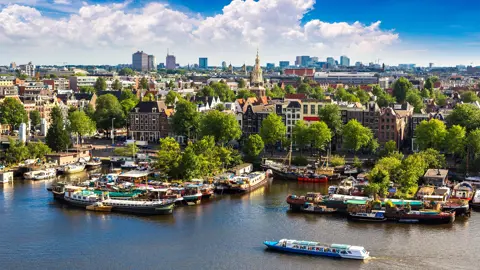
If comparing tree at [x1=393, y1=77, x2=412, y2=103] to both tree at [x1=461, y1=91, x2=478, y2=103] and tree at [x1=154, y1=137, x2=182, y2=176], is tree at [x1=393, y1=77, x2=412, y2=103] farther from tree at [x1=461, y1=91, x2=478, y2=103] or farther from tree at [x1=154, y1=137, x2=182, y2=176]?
tree at [x1=154, y1=137, x2=182, y2=176]

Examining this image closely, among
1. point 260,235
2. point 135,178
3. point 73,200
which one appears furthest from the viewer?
point 135,178

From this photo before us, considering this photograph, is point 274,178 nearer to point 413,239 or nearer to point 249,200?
point 249,200

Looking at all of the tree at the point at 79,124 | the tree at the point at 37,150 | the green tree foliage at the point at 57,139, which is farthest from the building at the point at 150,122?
the tree at the point at 37,150

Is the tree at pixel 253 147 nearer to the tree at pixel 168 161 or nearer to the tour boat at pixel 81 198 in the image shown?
the tree at pixel 168 161

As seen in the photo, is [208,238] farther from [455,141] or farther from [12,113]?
[12,113]

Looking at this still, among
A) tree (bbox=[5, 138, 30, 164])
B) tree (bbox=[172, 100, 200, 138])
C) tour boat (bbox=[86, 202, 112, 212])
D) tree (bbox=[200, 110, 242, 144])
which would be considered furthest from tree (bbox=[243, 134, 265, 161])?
tour boat (bbox=[86, 202, 112, 212])

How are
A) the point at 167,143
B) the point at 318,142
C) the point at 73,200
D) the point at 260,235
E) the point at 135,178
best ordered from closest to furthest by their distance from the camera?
1. the point at 260,235
2. the point at 73,200
3. the point at 135,178
4. the point at 167,143
5. the point at 318,142

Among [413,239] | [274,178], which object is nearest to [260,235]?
[413,239]
